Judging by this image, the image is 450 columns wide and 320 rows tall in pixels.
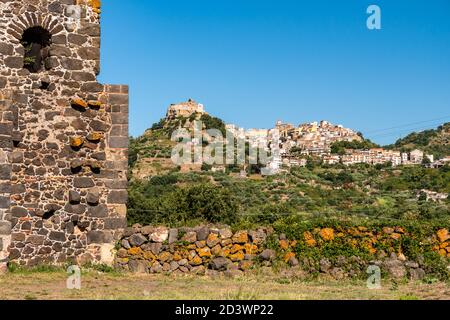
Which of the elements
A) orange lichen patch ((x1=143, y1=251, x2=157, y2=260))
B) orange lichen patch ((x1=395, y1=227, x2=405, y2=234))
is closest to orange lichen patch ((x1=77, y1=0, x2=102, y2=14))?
orange lichen patch ((x1=143, y1=251, x2=157, y2=260))

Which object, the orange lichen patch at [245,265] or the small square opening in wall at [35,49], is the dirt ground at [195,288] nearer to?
the orange lichen patch at [245,265]

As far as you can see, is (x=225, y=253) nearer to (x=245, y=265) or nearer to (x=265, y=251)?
(x=245, y=265)

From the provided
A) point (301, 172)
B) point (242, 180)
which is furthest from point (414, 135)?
point (242, 180)

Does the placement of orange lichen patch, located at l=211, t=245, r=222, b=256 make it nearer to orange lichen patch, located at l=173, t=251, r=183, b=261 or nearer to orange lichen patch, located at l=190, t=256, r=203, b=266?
orange lichen patch, located at l=190, t=256, r=203, b=266

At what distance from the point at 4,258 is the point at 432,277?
356 inches

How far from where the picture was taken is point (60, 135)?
15.6 metres

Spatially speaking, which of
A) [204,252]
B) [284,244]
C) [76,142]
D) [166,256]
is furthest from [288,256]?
[76,142]

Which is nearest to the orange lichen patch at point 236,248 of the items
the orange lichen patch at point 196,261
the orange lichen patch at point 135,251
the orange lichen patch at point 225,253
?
the orange lichen patch at point 225,253

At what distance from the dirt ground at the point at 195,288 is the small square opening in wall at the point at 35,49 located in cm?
507

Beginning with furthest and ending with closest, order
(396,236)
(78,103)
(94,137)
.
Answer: (94,137) < (78,103) < (396,236)

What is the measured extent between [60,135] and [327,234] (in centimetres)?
656

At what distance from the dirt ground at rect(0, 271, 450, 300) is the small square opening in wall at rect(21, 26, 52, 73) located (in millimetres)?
5075

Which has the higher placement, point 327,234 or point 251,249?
point 327,234
